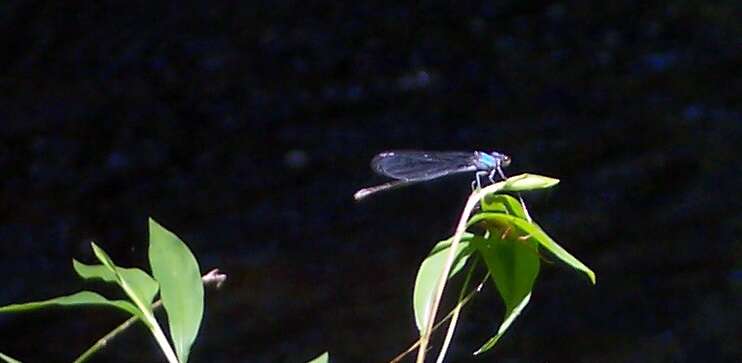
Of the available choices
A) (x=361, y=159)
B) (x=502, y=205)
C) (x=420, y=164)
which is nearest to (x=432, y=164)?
(x=420, y=164)

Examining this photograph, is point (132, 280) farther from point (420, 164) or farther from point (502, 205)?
point (420, 164)

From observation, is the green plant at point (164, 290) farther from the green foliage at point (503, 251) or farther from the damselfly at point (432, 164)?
the damselfly at point (432, 164)

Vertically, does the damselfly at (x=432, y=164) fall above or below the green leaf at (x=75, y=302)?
below

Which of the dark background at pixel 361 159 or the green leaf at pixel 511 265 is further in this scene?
the dark background at pixel 361 159

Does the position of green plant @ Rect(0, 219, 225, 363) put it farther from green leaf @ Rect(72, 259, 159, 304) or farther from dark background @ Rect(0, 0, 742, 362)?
dark background @ Rect(0, 0, 742, 362)

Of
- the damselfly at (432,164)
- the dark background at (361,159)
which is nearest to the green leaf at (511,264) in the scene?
the damselfly at (432,164)

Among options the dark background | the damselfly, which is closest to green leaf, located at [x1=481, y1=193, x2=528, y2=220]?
the damselfly
